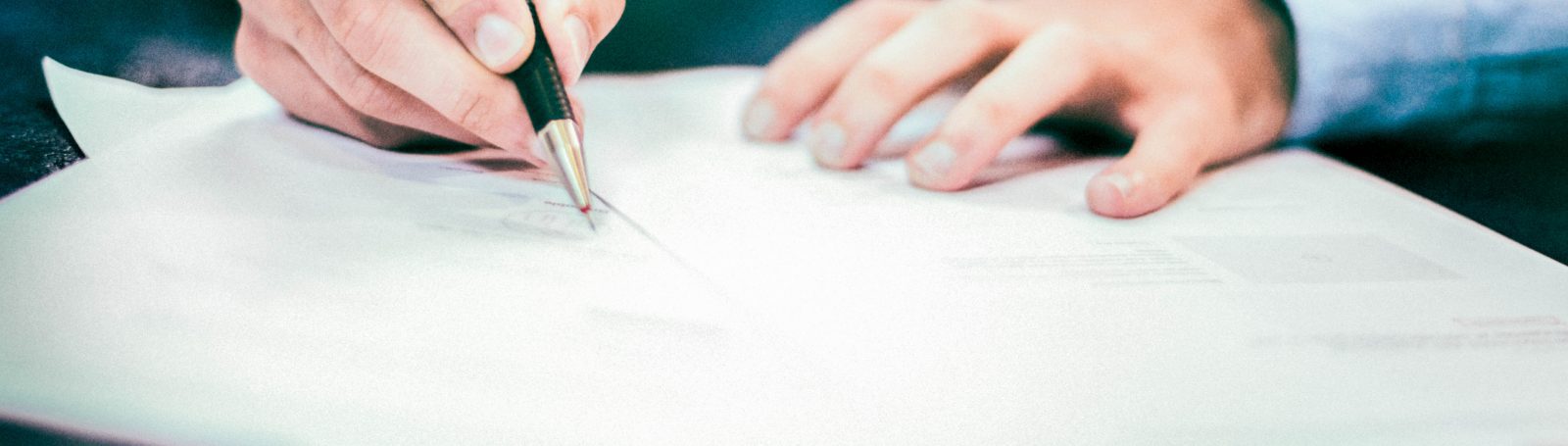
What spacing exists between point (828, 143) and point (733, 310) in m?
0.17

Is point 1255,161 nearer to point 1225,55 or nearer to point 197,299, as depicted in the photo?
point 1225,55

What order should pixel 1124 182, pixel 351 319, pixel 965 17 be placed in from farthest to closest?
pixel 965 17 < pixel 1124 182 < pixel 351 319

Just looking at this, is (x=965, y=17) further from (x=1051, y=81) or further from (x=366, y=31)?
(x=366, y=31)

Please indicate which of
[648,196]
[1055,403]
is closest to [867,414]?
[1055,403]

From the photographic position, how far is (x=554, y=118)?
11.4 inches

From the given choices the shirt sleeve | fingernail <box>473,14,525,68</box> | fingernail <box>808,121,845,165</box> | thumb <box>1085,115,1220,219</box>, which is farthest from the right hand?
the shirt sleeve

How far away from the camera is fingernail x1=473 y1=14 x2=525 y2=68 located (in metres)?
0.29

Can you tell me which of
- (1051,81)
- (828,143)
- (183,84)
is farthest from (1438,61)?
(183,84)

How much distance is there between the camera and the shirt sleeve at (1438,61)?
A: 471 millimetres

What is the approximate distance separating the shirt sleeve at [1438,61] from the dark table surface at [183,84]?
0.02 m

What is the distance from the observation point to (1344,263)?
28 cm

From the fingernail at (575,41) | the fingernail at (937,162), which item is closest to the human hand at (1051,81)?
the fingernail at (937,162)

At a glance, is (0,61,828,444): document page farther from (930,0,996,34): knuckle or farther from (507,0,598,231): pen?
(930,0,996,34): knuckle

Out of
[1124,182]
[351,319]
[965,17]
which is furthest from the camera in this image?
[965,17]
